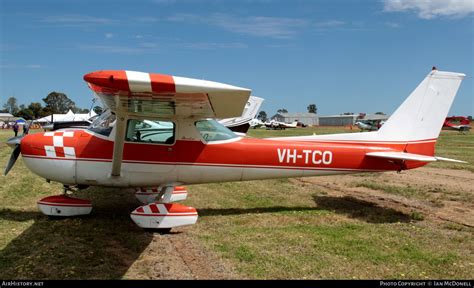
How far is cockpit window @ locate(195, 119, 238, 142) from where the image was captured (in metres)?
6.38

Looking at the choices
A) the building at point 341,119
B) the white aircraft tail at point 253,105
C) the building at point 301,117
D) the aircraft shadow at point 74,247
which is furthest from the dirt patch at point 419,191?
the building at point 301,117

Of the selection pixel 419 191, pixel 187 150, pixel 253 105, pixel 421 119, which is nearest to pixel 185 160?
pixel 187 150

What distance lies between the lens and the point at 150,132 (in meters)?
6.19

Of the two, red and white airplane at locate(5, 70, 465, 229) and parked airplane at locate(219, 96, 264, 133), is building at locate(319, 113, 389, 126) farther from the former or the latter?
red and white airplane at locate(5, 70, 465, 229)

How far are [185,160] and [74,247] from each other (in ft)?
6.83

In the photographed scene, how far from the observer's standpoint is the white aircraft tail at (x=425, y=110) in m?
6.98

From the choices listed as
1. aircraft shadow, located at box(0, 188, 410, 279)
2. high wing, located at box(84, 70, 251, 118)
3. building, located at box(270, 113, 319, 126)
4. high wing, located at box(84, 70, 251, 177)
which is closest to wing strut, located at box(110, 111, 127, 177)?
high wing, located at box(84, 70, 251, 177)

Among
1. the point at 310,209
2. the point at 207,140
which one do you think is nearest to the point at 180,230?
the point at 207,140

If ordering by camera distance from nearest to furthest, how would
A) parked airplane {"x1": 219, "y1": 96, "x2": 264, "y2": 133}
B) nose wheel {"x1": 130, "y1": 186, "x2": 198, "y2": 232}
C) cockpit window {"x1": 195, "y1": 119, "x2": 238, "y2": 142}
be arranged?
nose wheel {"x1": 130, "y1": 186, "x2": 198, "y2": 232}
cockpit window {"x1": 195, "y1": 119, "x2": 238, "y2": 142}
parked airplane {"x1": 219, "y1": 96, "x2": 264, "y2": 133}

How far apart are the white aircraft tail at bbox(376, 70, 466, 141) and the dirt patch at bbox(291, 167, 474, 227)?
1.42 m

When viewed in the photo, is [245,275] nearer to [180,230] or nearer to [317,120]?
[180,230]

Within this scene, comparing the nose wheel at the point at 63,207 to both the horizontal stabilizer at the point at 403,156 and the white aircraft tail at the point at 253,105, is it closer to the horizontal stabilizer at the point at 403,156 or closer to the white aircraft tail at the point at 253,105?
the horizontal stabilizer at the point at 403,156

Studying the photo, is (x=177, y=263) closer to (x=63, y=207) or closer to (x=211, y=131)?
(x=211, y=131)

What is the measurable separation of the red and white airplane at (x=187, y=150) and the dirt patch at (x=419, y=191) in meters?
1.10
